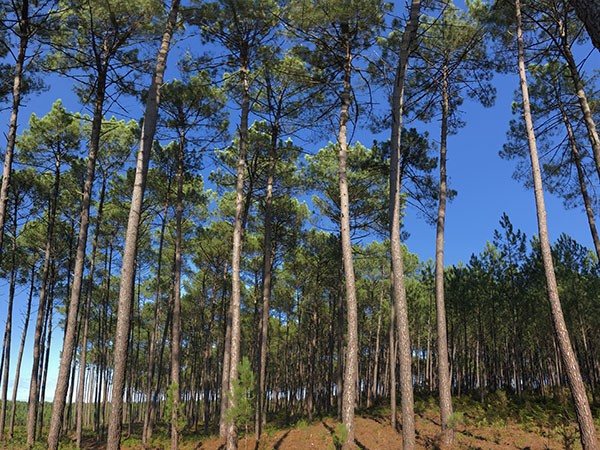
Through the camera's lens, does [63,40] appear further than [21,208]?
No

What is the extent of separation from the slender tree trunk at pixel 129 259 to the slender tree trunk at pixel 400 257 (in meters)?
5.06

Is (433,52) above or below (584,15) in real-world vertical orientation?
above

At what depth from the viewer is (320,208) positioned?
61.9 ft

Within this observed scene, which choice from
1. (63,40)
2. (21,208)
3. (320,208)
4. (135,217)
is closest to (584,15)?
(135,217)

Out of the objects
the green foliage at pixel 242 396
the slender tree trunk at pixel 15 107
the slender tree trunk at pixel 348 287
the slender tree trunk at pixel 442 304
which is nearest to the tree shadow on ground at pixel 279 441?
the green foliage at pixel 242 396

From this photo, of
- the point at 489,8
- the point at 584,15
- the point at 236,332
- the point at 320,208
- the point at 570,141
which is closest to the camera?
the point at 584,15

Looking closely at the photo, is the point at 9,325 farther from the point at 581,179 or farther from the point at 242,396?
the point at 581,179

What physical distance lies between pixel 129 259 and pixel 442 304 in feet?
27.1

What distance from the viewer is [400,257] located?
357 inches

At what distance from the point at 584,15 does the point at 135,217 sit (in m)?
6.91

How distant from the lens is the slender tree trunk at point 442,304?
1068 centimetres

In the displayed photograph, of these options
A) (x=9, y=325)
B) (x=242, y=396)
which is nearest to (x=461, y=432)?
(x=242, y=396)

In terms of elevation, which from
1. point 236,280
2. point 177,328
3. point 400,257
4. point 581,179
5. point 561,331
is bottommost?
point 177,328

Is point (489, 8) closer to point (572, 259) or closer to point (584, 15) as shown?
point (584, 15)
